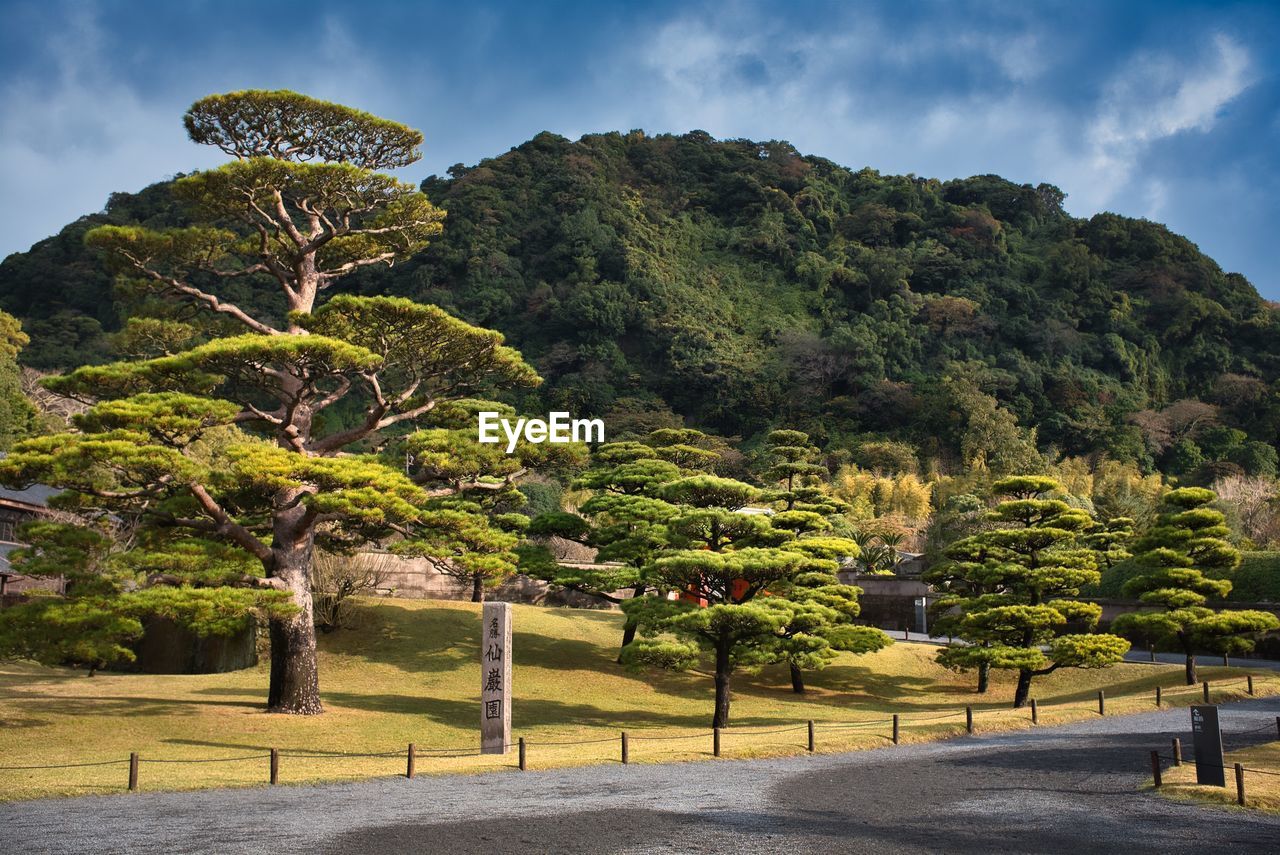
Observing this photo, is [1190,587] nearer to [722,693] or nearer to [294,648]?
[722,693]

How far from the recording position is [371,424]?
20969 millimetres

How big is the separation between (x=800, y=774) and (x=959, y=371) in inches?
2083

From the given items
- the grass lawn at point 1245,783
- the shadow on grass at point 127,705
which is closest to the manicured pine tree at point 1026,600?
the grass lawn at point 1245,783

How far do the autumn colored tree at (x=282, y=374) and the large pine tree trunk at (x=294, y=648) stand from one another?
1.5 inches

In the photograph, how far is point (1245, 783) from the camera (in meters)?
12.5

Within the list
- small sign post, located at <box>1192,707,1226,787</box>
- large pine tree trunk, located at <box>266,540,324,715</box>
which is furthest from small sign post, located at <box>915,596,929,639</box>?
small sign post, located at <box>1192,707,1226,787</box>

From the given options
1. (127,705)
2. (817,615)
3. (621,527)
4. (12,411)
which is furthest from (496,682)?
(12,411)

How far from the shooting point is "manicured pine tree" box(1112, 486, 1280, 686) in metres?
23.8

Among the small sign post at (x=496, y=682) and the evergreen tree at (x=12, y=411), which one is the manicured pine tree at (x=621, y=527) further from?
the evergreen tree at (x=12, y=411)

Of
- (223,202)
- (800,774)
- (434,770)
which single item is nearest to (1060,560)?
(800,774)

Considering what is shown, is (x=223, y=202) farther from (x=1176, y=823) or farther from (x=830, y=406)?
(x=830, y=406)

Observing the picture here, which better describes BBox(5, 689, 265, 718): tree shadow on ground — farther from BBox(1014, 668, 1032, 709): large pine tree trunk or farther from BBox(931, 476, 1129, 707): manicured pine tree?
BBox(1014, 668, 1032, 709): large pine tree trunk

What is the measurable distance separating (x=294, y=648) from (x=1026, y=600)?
1686cm

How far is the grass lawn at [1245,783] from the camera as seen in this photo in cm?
1156
